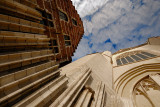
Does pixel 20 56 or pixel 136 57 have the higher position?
pixel 20 56

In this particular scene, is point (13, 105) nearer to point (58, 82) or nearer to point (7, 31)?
point (58, 82)

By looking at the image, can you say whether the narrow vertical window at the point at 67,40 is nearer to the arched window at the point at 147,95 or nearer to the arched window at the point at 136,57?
the arched window at the point at 147,95

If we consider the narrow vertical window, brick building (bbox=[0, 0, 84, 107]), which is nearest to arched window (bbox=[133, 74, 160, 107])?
brick building (bbox=[0, 0, 84, 107])

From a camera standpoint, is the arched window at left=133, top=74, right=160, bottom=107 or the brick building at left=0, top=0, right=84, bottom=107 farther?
the arched window at left=133, top=74, right=160, bottom=107

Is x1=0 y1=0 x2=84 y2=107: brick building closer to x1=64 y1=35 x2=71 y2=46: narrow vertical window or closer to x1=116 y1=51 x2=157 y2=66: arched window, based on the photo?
x1=64 y1=35 x2=71 y2=46: narrow vertical window

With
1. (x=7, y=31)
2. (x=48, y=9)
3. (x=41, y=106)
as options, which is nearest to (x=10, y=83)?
(x=41, y=106)

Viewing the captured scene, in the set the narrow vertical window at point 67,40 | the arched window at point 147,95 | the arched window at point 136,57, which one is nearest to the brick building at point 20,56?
the narrow vertical window at point 67,40

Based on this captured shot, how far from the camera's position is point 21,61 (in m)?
2.12

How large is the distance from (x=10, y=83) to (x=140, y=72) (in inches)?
425

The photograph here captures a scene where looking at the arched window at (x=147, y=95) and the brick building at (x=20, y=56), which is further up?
the brick building at (x=20, y=56)

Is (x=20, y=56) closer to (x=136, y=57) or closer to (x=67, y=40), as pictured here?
(x=67, y=40)

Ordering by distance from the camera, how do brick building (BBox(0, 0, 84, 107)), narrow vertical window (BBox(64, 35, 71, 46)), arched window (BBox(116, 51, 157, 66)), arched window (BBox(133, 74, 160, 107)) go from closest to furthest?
brick building (BBox(0, 0, 84, 107)), arched window (BBox(133, 74, 160, 107)), narrow vertical window (BBox(64, 35, 71, 46)), arched window (BBox(116, 51, 157, 66))

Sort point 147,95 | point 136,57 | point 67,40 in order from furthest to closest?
point 136,57
point 67,40
point 147,95

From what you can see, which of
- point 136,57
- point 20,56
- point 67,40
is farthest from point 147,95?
point 67,40
